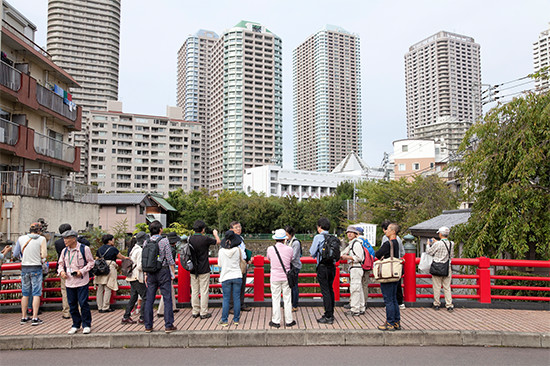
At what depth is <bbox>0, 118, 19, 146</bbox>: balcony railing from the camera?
17391 millimetres

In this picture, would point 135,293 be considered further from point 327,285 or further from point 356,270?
point 356,270

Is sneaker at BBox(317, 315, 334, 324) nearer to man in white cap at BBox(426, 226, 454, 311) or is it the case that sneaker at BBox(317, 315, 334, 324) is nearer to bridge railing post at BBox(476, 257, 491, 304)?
man in white cap at BBox(426, 226, 454, 311)

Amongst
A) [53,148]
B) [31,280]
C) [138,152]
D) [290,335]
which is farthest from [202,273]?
[138,152]

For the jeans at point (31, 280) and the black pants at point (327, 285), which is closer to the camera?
the black pants at point (327, 285)

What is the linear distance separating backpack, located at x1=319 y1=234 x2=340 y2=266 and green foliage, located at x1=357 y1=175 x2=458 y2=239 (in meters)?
24.1

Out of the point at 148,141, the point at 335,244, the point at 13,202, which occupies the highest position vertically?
the point at 148,141

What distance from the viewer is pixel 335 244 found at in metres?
7.07

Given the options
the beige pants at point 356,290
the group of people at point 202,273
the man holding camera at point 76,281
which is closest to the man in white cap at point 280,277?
the group of people at point 202,273

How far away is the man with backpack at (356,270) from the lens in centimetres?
771

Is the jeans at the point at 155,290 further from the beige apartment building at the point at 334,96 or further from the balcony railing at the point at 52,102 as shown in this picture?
the beige apartment building at the point at 334,96

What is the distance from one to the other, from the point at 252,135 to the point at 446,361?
424 ft

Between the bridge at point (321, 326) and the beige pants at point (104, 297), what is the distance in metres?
0.19

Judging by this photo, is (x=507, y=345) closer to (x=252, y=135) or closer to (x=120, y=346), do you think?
(x=120, y=346)

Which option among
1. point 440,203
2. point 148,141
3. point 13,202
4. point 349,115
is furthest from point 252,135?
point 13,202
